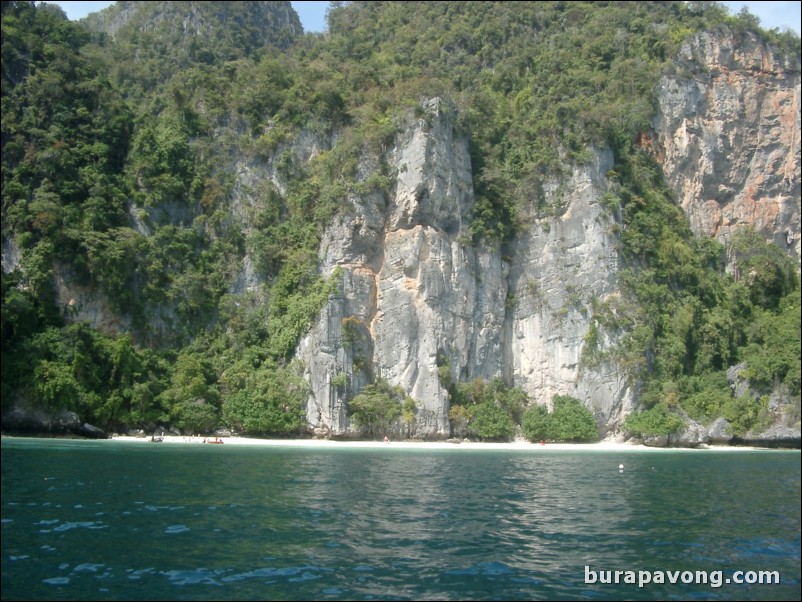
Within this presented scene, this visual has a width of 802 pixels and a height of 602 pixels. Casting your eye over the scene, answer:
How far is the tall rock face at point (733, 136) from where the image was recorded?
6069 centimetres

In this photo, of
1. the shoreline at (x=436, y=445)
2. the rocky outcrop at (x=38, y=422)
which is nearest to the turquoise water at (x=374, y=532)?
the rocky outcrop at (x=38, y=422)

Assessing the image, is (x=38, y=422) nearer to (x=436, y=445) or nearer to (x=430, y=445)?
(x=430, y=445)

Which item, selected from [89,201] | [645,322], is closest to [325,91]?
[89,201]

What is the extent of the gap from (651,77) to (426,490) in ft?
176

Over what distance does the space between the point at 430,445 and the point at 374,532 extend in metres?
28.9

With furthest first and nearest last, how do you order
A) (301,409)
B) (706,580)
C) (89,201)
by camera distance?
(89,201) → (301,409) → (706,580)

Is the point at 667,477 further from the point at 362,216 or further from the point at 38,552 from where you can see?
the point at 362,216

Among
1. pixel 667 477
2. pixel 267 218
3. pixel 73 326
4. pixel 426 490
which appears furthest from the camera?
pixel 267 218

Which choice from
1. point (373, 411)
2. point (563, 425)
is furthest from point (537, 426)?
point (373, 411)

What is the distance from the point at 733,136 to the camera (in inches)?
2426

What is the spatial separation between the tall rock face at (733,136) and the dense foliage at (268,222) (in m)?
2.34

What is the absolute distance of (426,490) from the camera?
1984 cm

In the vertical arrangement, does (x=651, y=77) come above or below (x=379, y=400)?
above

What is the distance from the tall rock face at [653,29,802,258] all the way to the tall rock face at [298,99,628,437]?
12085 mm
